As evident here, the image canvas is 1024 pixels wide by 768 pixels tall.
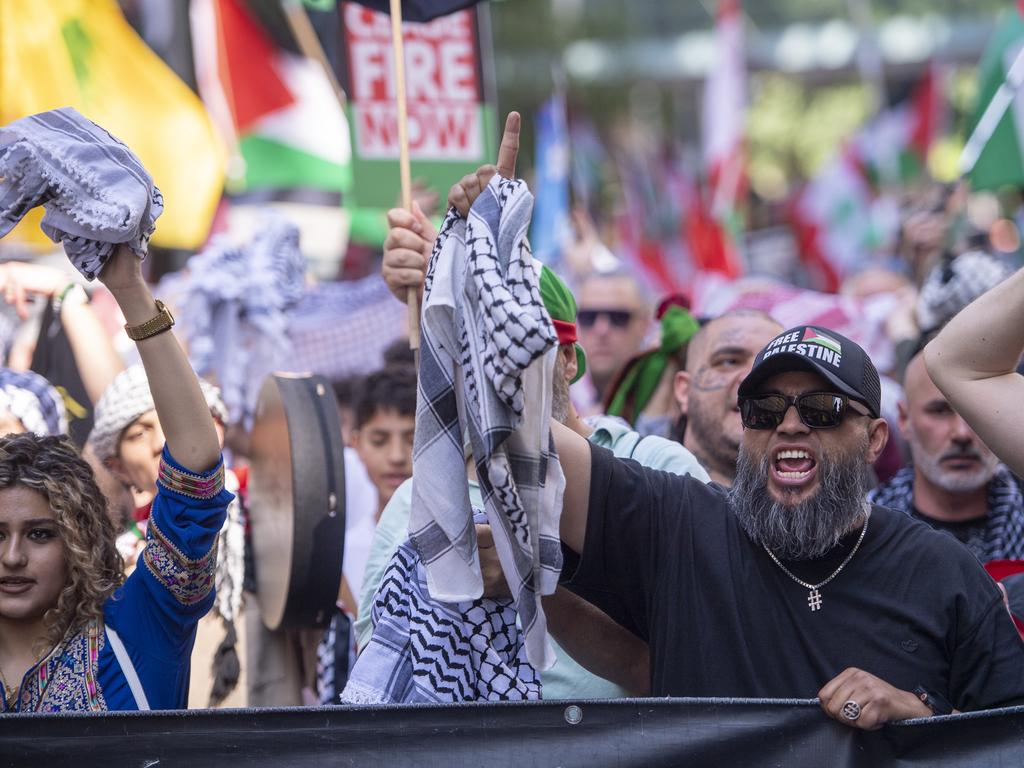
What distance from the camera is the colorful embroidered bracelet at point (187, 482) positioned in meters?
3.17

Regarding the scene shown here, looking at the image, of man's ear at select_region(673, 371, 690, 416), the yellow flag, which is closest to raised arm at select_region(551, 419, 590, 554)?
man's ear at select_region(673, 371, 690, 416)

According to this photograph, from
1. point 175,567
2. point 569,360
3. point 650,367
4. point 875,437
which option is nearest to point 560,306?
point 569,360

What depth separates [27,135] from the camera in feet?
9.86

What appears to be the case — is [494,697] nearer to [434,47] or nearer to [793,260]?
[434,47]

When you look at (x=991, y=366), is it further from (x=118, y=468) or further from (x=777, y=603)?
(x=118, y=468)

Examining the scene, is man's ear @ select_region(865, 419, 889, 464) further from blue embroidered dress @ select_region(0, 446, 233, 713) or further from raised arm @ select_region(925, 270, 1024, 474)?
blue embroidered dress @ select_region(0, 446, 233, 713)

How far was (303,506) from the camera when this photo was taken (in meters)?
4.61

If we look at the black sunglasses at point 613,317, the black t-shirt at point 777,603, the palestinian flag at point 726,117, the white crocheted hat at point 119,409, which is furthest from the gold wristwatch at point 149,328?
the palestinian flag at point 726,117

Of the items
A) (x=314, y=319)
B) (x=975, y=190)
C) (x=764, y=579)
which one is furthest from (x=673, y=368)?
(x=975, y=190)

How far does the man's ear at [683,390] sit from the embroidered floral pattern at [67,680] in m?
2.21

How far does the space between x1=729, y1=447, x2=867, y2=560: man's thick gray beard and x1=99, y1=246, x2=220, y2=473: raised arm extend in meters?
1.09

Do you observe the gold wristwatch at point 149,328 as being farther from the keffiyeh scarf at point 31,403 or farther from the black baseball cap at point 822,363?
the keffiyeh scarf at point 31,403

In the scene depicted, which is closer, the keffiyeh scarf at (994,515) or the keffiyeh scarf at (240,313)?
the keffiyeh scarf at (994,515)

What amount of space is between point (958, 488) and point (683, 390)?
893 millimetres
